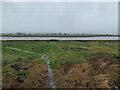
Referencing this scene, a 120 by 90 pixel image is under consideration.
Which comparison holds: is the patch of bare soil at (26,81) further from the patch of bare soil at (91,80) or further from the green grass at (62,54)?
the green grass at (62,54)

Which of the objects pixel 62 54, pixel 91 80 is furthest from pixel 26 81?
pixel 62 54

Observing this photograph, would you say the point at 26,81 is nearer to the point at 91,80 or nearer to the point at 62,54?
the point at 91,80

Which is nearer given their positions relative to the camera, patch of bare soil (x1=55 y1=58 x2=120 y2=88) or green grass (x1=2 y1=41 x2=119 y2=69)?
patch of bare soil (x1=55 y1=58 x2=120 y2=88)

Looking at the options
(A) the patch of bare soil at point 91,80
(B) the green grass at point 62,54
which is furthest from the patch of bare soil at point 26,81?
(B) the green grass at point 62,54

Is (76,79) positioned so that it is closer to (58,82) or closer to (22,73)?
(58,82)

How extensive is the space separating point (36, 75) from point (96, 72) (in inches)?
265

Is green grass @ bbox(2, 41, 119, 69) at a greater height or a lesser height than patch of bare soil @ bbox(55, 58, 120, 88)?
greater

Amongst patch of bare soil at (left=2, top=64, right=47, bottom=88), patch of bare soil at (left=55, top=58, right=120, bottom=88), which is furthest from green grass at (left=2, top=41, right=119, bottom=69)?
patch of bare soil at (left=55, top=58, right=120, bottom=88)

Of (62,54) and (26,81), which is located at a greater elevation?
(62,54)

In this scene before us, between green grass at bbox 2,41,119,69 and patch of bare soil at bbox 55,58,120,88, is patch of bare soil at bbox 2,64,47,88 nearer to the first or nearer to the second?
patch of bare soil at bbox 55,58,120,88

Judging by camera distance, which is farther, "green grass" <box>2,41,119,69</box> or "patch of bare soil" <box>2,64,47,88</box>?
"green grass" <box>2,41,119,69</box>

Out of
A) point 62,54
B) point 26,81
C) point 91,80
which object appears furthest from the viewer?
point 62,54

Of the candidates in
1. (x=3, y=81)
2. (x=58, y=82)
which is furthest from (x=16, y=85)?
(x=58, y=82)

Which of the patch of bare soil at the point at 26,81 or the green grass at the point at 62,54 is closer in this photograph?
the patch of bare soil at the point at 26,81
